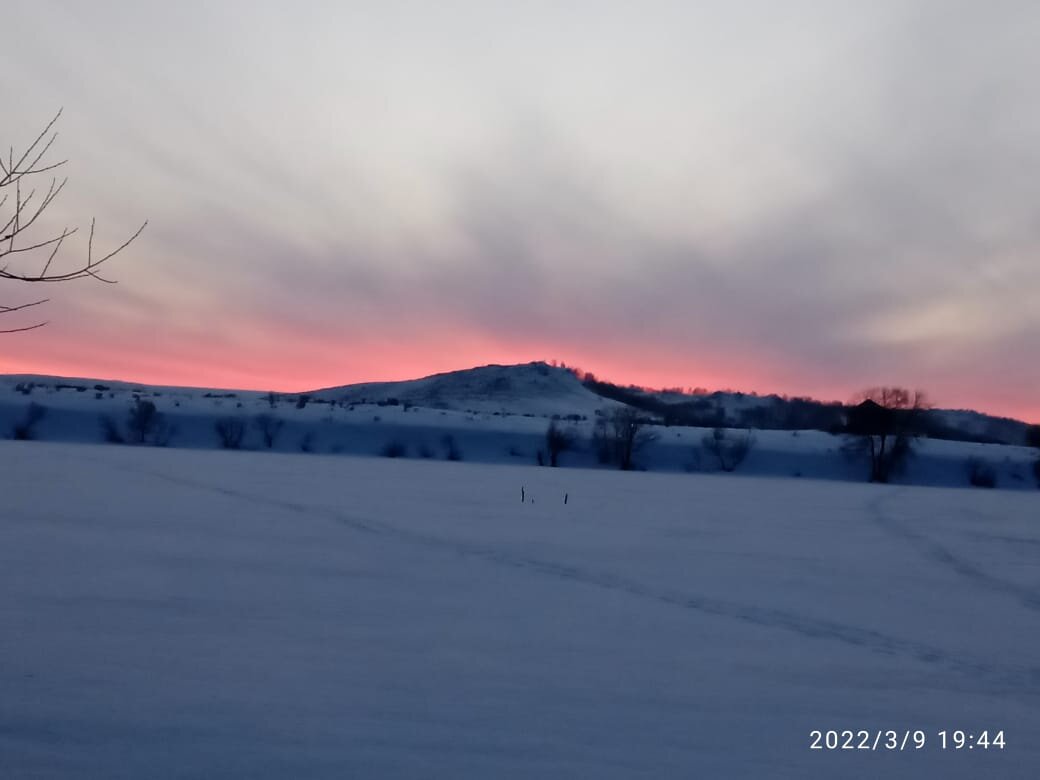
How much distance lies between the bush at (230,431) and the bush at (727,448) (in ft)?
110

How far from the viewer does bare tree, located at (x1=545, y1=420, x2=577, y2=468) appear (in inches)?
2445

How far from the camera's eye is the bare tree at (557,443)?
6210 centimetres

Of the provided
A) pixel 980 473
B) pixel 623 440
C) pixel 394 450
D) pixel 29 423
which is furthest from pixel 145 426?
pixel 980 473

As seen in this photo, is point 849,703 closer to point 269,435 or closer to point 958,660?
point 958,660

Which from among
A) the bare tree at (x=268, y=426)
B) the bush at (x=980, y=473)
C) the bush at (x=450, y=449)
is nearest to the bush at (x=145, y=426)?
the bare tree at (x=268, y=426)

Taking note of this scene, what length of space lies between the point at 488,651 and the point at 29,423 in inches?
2497

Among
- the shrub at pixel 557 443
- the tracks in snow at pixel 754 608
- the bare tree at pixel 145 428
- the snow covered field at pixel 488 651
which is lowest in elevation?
the snow covered field at pixel 488 651

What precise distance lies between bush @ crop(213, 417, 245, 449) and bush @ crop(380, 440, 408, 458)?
1001 cm

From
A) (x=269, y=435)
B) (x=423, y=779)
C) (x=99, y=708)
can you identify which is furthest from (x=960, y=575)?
(x=269, y=435)

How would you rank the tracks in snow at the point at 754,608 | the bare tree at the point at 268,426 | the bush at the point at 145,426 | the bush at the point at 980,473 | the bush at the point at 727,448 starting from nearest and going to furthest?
the tracks in snow at the point at 754,608, the bush at the point at 980,473, the bush at the point at 145,426, the bush at the point at 727,448, the bare tree at the point at 268,426

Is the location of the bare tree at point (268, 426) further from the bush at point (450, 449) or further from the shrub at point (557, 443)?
the shrub at point (557, 443)

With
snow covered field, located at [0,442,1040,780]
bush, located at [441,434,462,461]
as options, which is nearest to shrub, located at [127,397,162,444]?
bush, located at [441,434,462,461]

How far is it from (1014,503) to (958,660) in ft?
94.6

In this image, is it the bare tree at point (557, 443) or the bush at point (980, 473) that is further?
the bare tree at point (557, 443)
